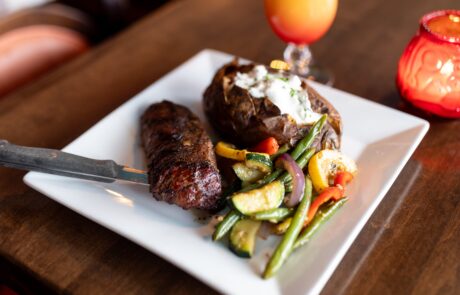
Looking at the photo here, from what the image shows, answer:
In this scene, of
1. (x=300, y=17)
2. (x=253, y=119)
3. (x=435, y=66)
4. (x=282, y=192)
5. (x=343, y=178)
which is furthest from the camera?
(x=300, y=17)

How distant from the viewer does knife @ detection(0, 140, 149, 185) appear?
4.57 feet

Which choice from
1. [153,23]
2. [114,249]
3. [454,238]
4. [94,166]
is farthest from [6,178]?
[454,238]

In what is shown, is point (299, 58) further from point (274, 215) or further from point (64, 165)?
point (64, 165)

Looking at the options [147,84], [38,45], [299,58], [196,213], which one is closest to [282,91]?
[196,213]

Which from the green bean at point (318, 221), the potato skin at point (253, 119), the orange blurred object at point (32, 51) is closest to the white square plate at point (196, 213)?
the green bean at point (318, 221)

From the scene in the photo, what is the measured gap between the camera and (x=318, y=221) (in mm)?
1317

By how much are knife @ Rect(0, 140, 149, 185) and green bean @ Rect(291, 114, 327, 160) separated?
1.58 feet

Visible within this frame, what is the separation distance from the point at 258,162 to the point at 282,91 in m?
0.30

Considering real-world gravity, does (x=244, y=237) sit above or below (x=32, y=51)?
below

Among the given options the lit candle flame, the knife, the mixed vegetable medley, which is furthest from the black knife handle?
the lit candle flame

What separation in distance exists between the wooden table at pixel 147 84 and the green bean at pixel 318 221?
0.12m

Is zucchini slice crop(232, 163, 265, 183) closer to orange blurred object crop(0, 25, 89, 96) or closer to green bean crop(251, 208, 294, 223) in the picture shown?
green bean crop(251, 208, 294, 223)

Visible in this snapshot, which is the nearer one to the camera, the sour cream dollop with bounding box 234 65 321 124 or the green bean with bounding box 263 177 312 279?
the green bean with bounding box 263 177 312 279

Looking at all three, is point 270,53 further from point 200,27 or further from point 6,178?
point 6,178
